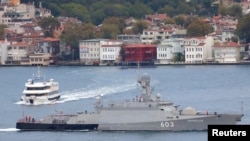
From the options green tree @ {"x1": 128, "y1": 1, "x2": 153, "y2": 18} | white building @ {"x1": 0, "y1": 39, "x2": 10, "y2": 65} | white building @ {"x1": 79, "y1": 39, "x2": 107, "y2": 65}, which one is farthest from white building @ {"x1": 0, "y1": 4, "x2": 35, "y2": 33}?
white building @ {"x1": 79, "y1": 39, "x2": 107, "y2": 65}

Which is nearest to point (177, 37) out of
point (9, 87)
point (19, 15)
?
point (19, 15)

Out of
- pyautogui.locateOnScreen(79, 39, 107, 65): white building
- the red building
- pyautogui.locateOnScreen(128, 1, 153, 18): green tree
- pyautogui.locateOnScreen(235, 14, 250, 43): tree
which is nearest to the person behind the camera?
the red building

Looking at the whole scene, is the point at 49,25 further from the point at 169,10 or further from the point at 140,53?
the point at 140,53

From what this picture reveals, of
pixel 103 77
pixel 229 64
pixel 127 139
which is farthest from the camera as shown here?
pixel 229 64

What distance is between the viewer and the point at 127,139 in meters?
22.5

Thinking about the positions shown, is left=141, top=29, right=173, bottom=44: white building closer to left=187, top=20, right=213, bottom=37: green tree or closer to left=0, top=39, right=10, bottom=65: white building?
left=187, top=20, right=213, bottom=37: green tree

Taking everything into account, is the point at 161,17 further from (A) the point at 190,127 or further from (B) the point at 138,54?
(A) the point at 190,127

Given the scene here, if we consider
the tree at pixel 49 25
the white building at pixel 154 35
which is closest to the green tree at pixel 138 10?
the tree at pixel 49 25

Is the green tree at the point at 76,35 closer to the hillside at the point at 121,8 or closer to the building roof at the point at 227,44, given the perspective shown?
the hillside at the point at 121,8

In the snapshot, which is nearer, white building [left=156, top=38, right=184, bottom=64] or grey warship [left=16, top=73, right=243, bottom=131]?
grey warship [left=16, top=73, right=243, bottom=131]

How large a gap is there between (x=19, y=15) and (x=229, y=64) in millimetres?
13633

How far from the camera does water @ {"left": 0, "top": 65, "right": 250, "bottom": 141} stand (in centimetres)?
2338

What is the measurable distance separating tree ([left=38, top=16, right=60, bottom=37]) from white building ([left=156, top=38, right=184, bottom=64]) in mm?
6817

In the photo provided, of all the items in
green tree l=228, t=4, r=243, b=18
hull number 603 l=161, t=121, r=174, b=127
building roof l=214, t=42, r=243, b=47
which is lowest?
hull number 603 l=161, t=121, r=174, b=127
